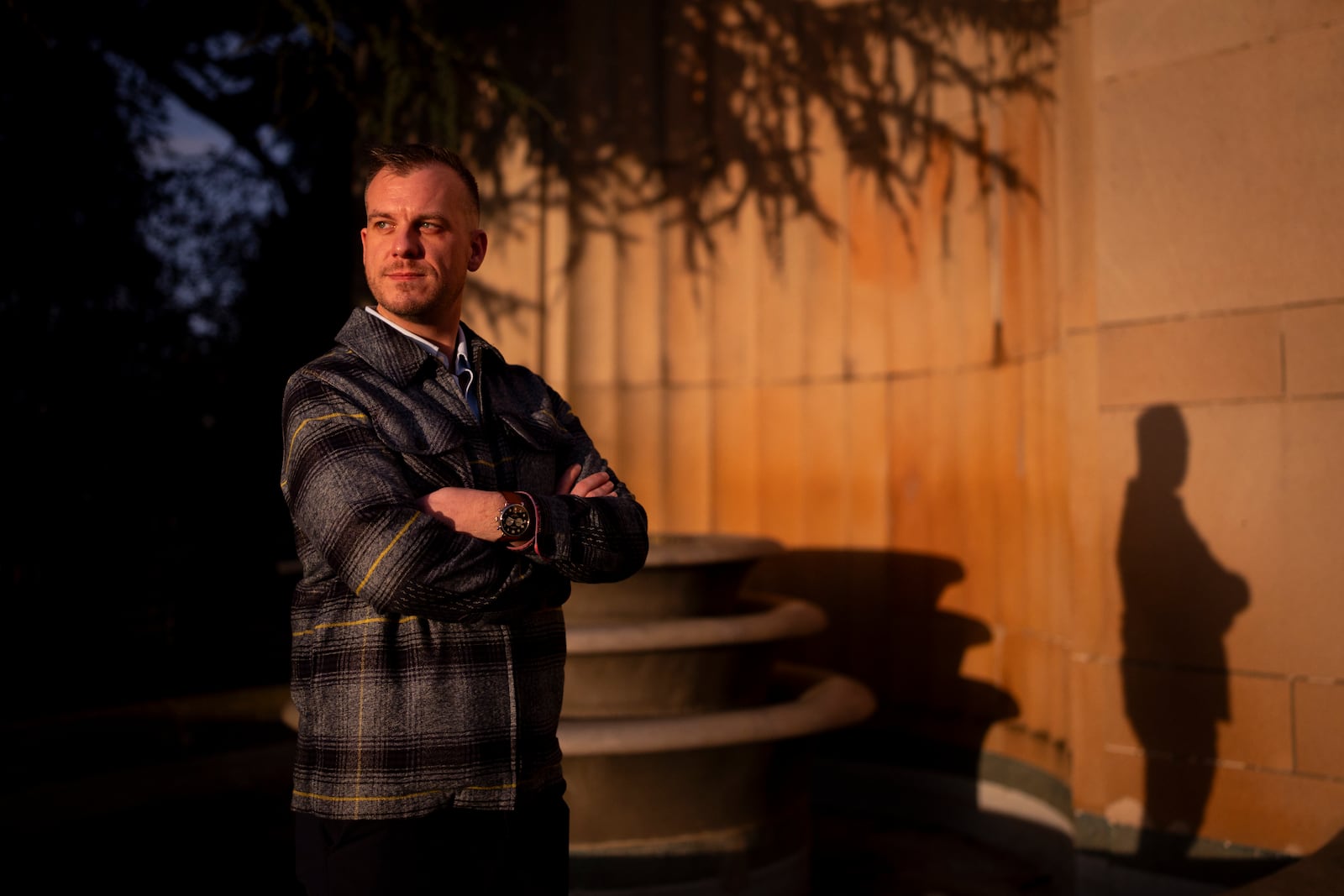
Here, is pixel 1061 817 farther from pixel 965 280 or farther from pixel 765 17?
pixel 765 17

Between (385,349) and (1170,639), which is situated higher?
(385,349)

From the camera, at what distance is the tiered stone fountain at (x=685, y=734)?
4.12 m

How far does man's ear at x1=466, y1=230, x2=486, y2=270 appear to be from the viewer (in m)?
2.08

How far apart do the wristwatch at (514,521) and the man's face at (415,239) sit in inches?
14.9

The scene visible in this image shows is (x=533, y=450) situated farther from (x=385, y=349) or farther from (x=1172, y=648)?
(x=1172, y=648)

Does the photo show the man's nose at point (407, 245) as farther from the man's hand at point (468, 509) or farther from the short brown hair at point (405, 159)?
the man's hand at point (468, 509)

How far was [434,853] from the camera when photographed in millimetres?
1859

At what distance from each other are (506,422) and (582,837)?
2483 millimetres

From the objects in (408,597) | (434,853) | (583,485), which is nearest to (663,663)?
(583,485)

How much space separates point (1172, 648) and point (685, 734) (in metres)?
1.75

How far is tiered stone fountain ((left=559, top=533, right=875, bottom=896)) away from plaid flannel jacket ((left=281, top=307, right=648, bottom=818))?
2.05 m

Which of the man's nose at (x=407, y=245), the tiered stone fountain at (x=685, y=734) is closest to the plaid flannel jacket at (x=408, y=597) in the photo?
the man's nose at (x=407, y=245)

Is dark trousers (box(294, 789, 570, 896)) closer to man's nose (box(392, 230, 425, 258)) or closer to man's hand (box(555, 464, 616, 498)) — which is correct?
man's hand (box(555, 464, 616, 498))

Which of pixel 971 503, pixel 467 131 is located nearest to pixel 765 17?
pixel 467 131
